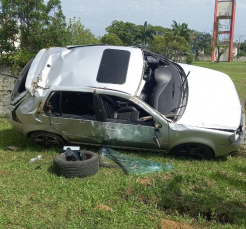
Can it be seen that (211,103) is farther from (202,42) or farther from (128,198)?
(202,42)

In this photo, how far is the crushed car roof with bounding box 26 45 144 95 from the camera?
5312 mm

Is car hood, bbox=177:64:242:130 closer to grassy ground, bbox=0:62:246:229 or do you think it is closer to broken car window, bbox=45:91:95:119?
grassy ground, bbox=0:62:246:229

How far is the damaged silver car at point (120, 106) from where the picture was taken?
198 inches

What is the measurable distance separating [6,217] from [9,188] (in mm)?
786

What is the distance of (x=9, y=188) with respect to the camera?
4.55 meters

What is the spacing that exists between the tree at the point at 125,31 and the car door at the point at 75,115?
70.5 metres

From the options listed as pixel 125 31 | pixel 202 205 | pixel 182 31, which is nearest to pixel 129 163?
pixel 202 205

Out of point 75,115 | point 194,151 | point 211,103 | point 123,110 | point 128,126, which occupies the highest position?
point 211,103

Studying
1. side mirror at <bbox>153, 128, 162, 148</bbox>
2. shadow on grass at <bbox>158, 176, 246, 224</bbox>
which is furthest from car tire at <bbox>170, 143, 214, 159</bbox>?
shadow on grass at <bbox>158, 176, 246, 224</bbox>

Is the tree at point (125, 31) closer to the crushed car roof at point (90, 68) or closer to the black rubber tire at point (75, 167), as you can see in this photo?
the crushed car roof at point (90, 68)

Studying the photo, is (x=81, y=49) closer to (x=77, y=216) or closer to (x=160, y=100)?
(x=160, y=100)

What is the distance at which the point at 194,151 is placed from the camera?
5227 mm

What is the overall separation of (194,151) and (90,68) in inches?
94.1

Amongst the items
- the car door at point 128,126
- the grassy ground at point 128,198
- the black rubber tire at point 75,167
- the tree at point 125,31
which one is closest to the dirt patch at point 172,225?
the grassy ground at point 128,198
